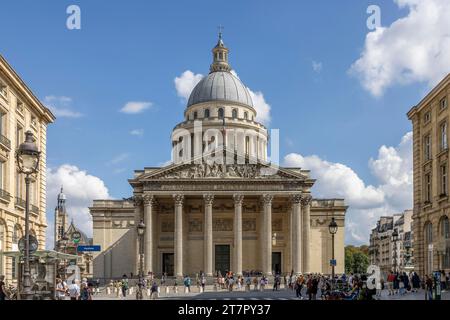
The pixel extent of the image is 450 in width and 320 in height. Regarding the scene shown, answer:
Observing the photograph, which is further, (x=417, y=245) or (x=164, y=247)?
(x=164, y=247)

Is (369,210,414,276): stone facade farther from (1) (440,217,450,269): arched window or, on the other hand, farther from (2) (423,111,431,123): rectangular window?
(1) (440,217,450,269): arched window

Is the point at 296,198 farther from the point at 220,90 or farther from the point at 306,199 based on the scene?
the point at 220,90

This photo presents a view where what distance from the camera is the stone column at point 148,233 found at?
3078 inches

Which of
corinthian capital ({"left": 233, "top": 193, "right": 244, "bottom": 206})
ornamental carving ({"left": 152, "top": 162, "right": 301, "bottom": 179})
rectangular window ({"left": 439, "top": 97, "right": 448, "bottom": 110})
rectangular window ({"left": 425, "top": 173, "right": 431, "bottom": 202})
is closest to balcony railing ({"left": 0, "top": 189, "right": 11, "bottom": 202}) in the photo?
rectangular window ({"left": 439, "top": 97, "right": 448, "bottom": 110})

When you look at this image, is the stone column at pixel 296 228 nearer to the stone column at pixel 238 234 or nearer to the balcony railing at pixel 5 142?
the stone column at pixel 238 234

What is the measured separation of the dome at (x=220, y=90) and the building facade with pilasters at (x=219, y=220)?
9729 mm

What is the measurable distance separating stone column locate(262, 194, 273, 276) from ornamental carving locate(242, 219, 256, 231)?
7.13m

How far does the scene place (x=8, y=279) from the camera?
38.6m

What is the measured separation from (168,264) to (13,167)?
47.0m

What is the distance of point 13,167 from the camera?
132ft

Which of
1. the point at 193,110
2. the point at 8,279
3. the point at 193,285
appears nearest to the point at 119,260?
the point at 193,285

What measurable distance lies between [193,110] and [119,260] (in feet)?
99.1

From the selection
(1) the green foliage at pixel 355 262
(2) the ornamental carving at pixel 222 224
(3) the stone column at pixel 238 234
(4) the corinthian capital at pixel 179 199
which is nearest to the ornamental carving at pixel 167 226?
(2) the ornamental carving at pixel 222 224
